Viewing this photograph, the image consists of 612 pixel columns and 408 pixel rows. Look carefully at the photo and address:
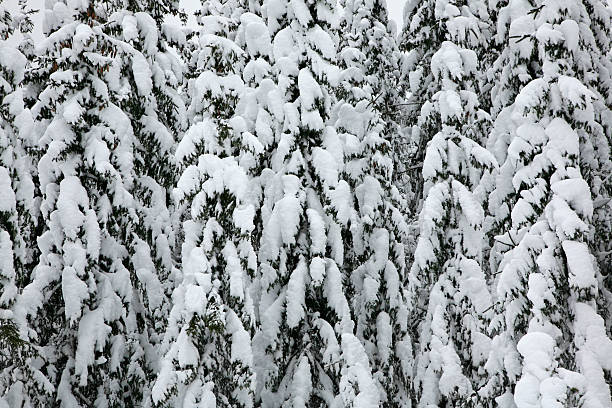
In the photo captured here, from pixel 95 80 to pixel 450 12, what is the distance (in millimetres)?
7172

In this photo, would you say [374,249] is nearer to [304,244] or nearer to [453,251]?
[453,251]

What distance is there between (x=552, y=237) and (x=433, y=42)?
24.5 ft

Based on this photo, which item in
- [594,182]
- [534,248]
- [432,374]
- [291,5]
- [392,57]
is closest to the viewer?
[534,248]

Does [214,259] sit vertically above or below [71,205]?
below

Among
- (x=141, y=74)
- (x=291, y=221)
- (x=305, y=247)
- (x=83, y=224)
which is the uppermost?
(x=141, y=74)

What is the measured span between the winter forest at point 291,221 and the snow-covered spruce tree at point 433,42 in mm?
96

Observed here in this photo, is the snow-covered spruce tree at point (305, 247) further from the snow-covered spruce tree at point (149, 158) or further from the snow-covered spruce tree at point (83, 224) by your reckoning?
the snow-covered spruce tree at point (149, 158)

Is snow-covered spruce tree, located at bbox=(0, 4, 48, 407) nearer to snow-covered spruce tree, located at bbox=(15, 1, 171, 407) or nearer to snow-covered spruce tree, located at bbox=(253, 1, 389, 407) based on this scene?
snow-covered spruce tree, located at bbox=(15, 1, 171, 407)

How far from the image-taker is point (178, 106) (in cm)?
1266

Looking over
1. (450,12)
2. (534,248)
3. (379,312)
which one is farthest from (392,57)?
(534,248)

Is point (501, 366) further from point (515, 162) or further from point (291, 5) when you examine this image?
point (291, 5)

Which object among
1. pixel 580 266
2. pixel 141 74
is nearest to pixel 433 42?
pixel 141 74

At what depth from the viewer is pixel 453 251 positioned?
10.4m

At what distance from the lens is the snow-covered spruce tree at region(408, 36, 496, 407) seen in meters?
9.90
